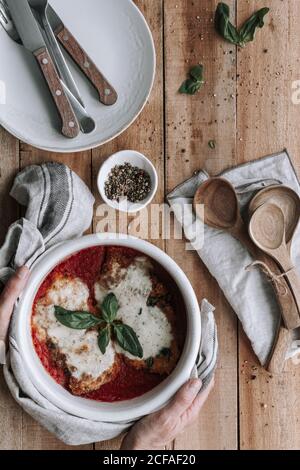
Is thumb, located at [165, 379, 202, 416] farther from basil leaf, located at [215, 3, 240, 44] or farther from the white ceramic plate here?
basil leaf, located at [215, 3, 240, 44]

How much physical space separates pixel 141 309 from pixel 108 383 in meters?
0.23

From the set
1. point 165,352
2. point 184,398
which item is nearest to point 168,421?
point 184,398

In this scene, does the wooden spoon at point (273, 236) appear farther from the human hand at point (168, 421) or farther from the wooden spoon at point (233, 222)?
the human hand at point (168, 421)

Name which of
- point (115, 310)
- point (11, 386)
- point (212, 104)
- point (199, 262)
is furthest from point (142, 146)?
point (11, 386)

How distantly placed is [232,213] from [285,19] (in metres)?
0.59

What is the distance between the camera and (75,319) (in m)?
1.58

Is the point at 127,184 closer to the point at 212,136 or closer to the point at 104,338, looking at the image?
the point at 212,136

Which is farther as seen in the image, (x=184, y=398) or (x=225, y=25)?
(x=225, y=25)

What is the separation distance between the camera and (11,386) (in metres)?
1.58

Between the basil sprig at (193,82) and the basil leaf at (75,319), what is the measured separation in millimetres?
695

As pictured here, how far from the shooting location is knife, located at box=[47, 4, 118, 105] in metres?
1.58

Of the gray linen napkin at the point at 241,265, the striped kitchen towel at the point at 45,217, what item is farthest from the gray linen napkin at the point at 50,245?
the gray linen napkin at the point at 241,265

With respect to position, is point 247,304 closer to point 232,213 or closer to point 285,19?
point 232,213

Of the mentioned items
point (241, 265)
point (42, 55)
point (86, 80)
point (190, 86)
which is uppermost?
point (42, 55)
